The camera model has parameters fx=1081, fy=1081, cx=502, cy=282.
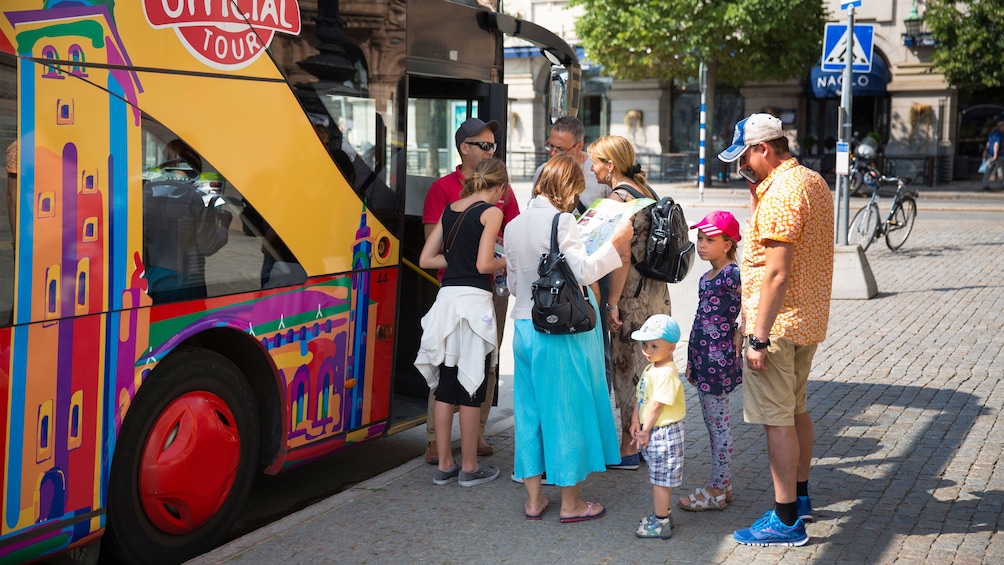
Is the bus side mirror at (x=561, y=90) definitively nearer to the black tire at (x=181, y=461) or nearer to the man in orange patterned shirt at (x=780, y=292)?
the man in orange patterned shirt at (x=780, y=292)

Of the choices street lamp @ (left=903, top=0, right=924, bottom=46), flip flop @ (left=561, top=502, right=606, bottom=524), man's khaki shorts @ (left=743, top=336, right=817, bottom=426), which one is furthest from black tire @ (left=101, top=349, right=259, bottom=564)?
street lamp @ (left=903, top=0, right=924, bottom=46)

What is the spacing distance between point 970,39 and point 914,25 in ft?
15.2

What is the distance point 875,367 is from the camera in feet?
27.4

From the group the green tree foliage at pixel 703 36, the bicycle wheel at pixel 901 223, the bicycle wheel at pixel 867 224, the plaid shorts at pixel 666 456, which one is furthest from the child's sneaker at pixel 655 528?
the green tree foliage at pixel 703 36

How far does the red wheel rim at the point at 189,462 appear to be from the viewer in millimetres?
4414

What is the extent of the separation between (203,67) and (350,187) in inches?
44.1

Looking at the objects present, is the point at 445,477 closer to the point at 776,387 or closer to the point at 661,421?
the point at 661,421

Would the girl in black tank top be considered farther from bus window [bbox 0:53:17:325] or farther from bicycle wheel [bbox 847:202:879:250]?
bicycle wheel [bbox 847:202:879:250]

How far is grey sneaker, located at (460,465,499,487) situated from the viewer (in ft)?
18.4

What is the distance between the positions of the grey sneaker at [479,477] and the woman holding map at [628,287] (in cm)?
67

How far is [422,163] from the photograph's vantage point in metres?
6.82

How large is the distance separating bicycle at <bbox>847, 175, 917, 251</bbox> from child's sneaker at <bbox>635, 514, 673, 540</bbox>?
11280mm

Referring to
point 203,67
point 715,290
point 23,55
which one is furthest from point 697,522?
point 23,55

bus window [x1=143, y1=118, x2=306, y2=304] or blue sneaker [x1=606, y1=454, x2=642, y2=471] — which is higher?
bus window [x1=143, y1=118, x2=306, y2=304]
